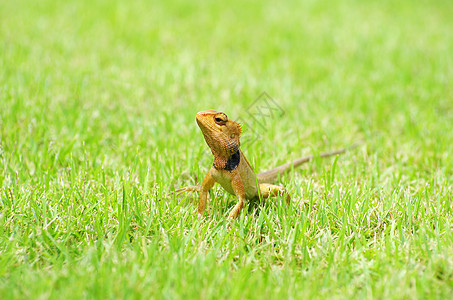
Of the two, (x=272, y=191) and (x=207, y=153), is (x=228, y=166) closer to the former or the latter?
(x=272, y=191)

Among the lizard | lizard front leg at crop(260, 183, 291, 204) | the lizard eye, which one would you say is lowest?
lizard front leg at crop(260, 183, 291, 204)

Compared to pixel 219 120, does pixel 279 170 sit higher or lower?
lower

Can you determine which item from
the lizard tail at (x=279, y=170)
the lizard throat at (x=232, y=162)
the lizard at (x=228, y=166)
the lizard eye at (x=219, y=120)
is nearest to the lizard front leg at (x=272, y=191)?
the lizard at (x=228, y=166)

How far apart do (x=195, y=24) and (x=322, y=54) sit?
272cm

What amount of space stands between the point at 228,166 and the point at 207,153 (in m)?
A: 1.33

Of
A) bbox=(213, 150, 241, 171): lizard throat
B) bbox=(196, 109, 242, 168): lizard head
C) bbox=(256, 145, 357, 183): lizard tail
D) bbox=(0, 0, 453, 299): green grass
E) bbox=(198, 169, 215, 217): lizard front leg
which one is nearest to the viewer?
bbox=(0, 0, 453, 299): green grass

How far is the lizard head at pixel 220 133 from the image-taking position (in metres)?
3.07

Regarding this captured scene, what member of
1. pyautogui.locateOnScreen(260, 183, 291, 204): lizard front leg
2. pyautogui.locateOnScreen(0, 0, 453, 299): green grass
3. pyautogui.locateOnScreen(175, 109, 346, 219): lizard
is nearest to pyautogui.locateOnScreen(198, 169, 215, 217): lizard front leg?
pyautogui.locateOnScreen(175, 109, 346, 219): lizard

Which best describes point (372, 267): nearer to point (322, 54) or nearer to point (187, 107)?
point (187, 107)

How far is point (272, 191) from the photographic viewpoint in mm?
3441

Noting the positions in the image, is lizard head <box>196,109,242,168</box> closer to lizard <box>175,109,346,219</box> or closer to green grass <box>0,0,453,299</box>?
lizard <box>175,109,346,219</box>

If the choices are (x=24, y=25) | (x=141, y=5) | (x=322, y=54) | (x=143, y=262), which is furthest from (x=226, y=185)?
(x=141, y=5)

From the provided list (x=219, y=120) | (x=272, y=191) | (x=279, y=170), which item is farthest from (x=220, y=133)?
(x=279, y=170)

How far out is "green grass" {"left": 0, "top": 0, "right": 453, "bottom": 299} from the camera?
8.74 ft
